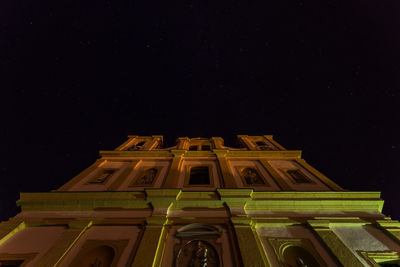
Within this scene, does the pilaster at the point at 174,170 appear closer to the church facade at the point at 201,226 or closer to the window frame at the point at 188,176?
the church facade at the point at 201,226

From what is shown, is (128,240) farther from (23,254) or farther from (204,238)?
(23,254)

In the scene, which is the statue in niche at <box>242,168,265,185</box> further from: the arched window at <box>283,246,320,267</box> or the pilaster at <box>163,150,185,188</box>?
the pilaster at <box>163,150,185,188</box>

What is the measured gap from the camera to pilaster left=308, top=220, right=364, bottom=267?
5.99 meters

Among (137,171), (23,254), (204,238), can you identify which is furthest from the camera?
(137,171)

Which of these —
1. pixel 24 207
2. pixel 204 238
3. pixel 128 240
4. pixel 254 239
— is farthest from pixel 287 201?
pixel 24 207

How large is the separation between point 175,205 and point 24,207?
7.49 meters

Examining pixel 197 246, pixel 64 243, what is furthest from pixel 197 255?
pixel 64 243

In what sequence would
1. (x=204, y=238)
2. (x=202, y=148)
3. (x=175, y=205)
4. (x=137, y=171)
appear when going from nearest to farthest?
(x=204, y=238), (x=175, y=205), (x=137, y=171), (x=202, y=148)

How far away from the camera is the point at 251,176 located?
35.8 ft

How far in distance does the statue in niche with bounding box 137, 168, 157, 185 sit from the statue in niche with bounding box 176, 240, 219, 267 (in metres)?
5.02

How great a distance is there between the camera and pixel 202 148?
56.6 feet

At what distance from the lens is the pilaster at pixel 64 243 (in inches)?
232

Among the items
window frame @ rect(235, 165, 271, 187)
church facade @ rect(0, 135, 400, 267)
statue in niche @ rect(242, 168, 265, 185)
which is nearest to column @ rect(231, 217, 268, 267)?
church facade @ rect(0, 135, 400, 267)

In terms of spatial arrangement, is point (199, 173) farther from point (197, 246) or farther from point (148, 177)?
point (197, 246)
